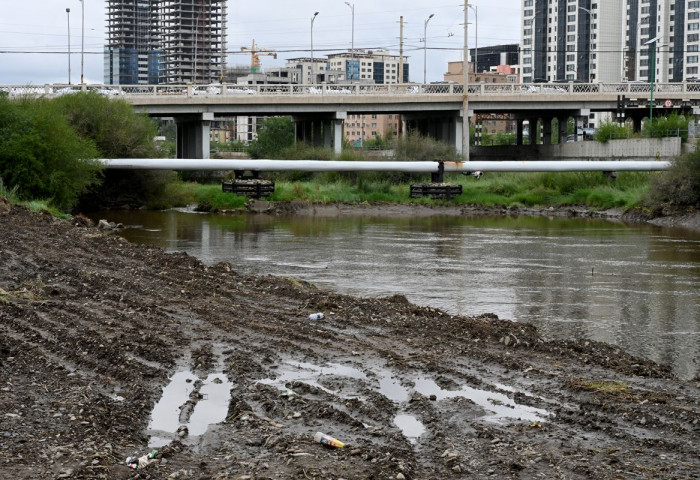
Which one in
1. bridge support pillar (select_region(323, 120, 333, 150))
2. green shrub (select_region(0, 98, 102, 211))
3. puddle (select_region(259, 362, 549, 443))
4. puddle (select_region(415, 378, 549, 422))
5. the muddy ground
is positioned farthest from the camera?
bridge support pillar (select_region(323, 120, 333, 150))

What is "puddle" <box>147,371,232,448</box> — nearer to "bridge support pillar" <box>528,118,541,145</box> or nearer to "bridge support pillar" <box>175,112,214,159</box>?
"bridge support pillar" <box>175,112,214,159</box>

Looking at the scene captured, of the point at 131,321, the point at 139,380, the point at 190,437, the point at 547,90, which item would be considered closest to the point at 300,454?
the point at 190,437

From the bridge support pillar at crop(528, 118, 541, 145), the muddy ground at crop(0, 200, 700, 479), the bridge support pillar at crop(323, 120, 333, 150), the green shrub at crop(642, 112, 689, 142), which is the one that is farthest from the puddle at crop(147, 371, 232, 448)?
the bridge support pillar at crop(528, 118, 541, 145)

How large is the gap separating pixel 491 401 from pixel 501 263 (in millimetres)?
17599

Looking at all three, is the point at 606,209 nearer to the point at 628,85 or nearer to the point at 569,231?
the point at 569,231

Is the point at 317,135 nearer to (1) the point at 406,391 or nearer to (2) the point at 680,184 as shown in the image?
(2) the point at 680,184

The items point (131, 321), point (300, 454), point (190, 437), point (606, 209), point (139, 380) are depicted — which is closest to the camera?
point (300, 454)

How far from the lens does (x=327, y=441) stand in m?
9.22

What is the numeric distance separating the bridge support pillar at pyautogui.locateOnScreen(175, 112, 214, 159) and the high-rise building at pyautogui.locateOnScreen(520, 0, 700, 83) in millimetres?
104412

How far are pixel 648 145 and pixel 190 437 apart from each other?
56.5 m

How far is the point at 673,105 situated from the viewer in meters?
79.1

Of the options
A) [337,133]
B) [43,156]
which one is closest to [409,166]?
[43,156]

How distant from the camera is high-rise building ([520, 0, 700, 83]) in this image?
581ft

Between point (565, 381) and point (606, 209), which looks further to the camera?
point (606, 209)
